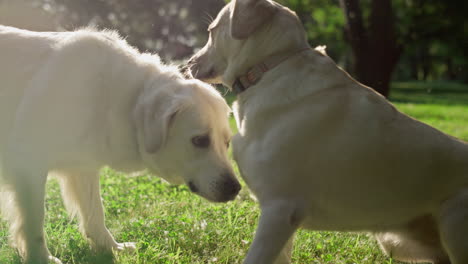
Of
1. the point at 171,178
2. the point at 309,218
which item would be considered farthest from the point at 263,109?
the point at 171,178

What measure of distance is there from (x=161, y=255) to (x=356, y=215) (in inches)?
54.3

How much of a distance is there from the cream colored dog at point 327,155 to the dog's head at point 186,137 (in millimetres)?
291

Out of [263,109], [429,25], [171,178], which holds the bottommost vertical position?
[429,25]

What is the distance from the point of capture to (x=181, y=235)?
3900mm

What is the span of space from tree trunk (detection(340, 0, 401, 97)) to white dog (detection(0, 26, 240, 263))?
9982 mm

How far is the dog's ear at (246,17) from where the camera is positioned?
3.15 metres

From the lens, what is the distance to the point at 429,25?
82.0ft

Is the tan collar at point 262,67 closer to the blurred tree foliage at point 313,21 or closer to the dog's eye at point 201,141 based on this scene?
the dog's eye at point 201,141

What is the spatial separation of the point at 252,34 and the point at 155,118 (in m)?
0.83

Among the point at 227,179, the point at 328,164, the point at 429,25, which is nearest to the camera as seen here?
the point at 328,164

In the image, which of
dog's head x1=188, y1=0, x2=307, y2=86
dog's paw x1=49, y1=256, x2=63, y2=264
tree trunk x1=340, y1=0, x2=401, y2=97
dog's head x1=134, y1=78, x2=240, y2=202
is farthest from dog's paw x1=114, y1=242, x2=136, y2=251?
tree trunk x1=340, y1=0, x2=401, y2=97

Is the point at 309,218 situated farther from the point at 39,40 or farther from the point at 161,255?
the point at 39,40

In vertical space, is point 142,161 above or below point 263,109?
below

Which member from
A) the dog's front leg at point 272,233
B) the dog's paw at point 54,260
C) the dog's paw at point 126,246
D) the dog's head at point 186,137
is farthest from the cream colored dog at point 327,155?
the dog's paw at point 54,260
